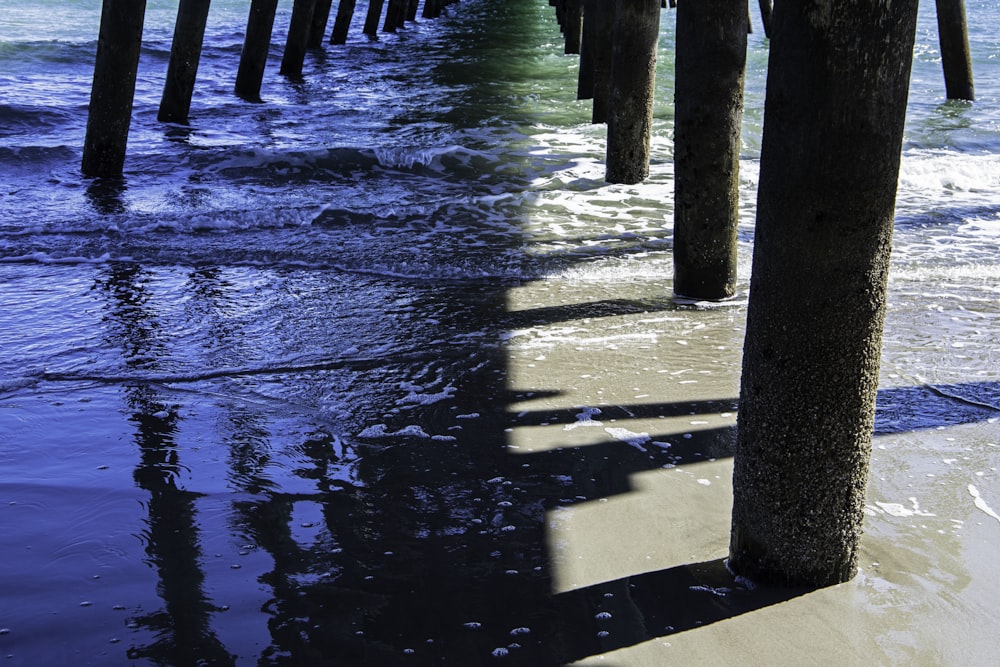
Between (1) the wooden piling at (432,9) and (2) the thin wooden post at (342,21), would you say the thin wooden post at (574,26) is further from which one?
(1) the wooden piling at (432,9)

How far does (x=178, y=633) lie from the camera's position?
216cm

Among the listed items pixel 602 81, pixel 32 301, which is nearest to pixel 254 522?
pixel 32 301

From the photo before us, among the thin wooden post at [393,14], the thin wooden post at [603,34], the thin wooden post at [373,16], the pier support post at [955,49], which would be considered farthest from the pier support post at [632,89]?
the thin wooden post at [393,14]

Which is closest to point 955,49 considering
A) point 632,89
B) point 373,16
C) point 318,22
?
point 632,89

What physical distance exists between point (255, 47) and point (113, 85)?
439 cm

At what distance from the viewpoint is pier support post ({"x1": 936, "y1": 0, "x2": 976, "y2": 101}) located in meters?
9.66

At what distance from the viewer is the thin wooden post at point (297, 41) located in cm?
1273

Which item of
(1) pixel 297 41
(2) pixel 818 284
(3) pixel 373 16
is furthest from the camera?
(3) pixel 373 16

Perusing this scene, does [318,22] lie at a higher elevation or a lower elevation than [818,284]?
higher

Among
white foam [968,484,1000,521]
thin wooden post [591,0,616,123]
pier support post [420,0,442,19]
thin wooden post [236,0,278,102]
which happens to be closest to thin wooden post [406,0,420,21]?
pier support post [420,0,442,19]

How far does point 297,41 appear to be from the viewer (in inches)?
527

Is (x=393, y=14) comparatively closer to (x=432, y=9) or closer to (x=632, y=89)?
(x=432, y=9)

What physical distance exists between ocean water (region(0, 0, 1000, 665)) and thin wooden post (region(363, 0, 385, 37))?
11.6m

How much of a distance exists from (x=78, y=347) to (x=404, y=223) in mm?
2607
